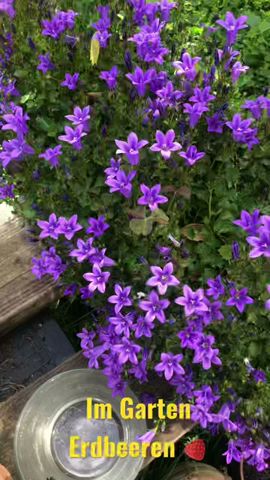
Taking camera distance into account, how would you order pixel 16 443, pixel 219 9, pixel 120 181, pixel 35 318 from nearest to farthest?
pixel 120 181, pixel 16 443, pixel 35 318, pixel 219 9

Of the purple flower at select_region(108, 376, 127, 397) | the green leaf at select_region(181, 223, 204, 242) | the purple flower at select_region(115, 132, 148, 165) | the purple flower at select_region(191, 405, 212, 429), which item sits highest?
the purple flower at select_region(115, 132, 148, 165)

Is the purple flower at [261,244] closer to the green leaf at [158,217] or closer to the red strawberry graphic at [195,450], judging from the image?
the green leaf at [158,217]

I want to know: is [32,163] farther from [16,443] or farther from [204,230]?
[16,443]

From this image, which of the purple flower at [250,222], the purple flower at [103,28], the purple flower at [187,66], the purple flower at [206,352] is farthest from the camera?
the purple flower at [103,28]

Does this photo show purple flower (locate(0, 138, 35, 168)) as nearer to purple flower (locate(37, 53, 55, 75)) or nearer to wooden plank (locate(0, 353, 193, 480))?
purple flower (locate(37, 53, 55, 75))

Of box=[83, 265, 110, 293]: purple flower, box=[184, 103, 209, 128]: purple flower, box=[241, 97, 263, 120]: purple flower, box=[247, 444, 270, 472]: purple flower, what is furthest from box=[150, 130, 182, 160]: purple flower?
box=[247, 444, 270, 472]: purple flower

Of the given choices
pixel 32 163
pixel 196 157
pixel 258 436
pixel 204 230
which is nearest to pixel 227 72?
pixel 196 157

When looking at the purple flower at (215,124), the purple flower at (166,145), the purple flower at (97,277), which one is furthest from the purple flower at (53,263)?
the purple flower at (215,124)
